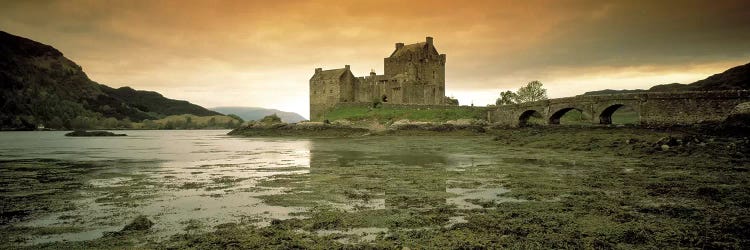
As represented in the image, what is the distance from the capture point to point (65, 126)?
429 ft

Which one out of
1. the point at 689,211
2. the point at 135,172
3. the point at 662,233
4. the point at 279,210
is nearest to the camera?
the point at 662,233

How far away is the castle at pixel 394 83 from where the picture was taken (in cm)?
6681

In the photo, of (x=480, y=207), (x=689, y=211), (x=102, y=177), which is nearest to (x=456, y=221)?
(x=480, y=207)

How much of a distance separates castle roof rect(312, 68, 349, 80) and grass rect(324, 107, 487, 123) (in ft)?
25.2

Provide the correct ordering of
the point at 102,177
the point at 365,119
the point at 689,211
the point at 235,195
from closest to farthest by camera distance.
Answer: the point at 689,211
the point at 235,195
the point at 102,177
the point at 365,119

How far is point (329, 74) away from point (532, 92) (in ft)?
132

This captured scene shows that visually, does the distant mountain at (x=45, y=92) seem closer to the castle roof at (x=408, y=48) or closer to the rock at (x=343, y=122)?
the rock at (x=343, y=122)

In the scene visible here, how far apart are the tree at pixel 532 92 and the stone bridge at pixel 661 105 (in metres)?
39.1

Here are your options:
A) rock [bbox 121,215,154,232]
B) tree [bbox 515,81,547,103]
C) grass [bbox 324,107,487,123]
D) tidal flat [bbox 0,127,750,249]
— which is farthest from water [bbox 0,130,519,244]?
tree [bbox 515,81,547,103]

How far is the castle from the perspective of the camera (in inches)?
2630

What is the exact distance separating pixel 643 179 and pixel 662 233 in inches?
274

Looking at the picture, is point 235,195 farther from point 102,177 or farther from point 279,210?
point 102,177

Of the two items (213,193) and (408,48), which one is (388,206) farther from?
(408,48)

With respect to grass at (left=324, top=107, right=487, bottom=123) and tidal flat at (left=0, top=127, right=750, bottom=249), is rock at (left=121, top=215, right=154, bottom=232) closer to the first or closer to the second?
tidal flat at (left=0, top=127, right=750, bottom=249)
